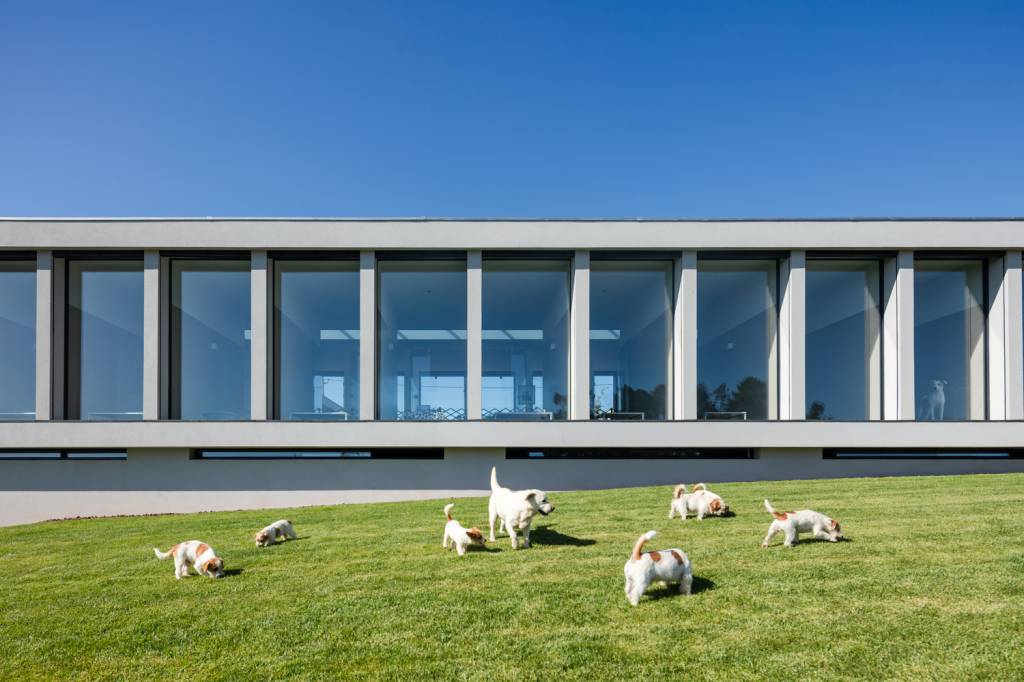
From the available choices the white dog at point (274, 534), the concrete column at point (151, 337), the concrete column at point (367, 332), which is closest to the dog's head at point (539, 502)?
the white dog at point (274, 534)

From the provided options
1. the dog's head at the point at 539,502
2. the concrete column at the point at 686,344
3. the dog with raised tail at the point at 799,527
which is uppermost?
the concrete column at the point at 686,344

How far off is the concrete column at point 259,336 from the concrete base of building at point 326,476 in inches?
63.6

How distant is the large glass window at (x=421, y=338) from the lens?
16391mm

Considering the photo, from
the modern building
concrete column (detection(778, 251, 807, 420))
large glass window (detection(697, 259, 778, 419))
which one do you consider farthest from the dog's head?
concrete column (detection(778, 251, 807, 420))

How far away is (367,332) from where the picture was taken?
54.1ft

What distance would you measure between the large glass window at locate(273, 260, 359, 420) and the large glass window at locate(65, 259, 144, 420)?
3.84 meters

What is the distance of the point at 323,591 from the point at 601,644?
10.5 feet

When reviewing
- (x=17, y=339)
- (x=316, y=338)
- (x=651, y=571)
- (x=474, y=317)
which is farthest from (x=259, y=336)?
(x=651, y=571)

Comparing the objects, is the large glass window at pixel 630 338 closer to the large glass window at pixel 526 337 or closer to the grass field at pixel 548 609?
the large glass window at pixel 526 337

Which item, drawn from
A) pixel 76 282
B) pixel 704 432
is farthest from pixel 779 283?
pixel 76 282

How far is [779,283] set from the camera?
17.0 metres

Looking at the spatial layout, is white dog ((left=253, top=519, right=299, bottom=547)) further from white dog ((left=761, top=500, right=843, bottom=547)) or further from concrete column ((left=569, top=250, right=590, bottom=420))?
concrete column ((left=569, top=250, right=590, bottom=420))

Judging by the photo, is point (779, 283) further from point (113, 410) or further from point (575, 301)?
point (113, 410)

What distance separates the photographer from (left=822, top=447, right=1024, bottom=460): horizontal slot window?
15508mm
